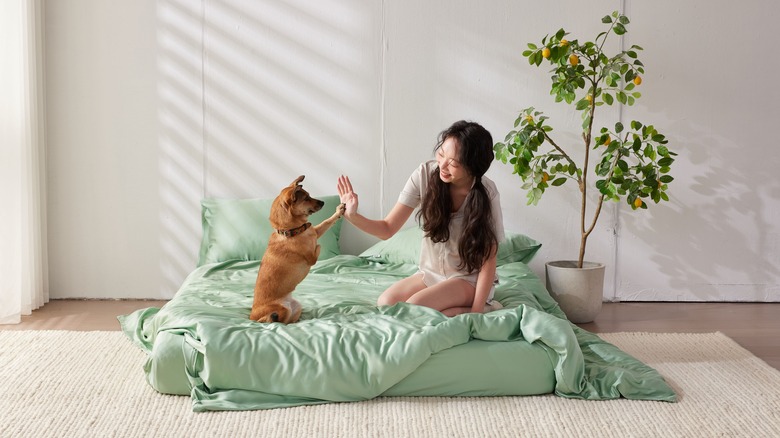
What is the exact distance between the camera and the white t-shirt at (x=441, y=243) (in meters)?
3.23

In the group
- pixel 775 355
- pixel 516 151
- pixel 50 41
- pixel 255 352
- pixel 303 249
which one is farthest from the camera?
pixel 50 41

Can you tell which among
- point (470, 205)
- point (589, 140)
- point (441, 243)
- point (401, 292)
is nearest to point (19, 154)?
point (401, 292)

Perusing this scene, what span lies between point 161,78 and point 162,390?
2.27m

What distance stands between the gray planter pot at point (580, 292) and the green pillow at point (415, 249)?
0.28 metres

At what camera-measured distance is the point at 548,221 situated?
4684 mm

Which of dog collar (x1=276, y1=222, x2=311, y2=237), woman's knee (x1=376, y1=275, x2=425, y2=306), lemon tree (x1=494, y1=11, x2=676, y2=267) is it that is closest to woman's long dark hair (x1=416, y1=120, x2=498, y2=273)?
woman's knee (x1=376, y1=275, x2=425, y2=306)

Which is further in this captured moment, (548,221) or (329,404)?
(548,221)

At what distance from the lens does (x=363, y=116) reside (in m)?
4.64

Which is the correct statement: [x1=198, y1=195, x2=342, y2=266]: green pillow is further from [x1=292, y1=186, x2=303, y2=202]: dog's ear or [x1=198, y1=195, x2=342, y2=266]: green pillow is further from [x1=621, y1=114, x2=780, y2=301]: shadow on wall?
[x1=621, y1=114, x2=780, y2=301]: shadow on wall

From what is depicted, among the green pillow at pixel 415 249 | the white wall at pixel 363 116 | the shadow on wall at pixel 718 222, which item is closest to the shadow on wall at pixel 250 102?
the white wall at pixel 363 116

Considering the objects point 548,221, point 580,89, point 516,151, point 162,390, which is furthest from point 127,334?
point 580,89

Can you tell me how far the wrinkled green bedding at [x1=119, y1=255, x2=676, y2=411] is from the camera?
8.96 feet

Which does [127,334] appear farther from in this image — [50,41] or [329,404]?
[50,41]

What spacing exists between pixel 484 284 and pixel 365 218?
538 mm
